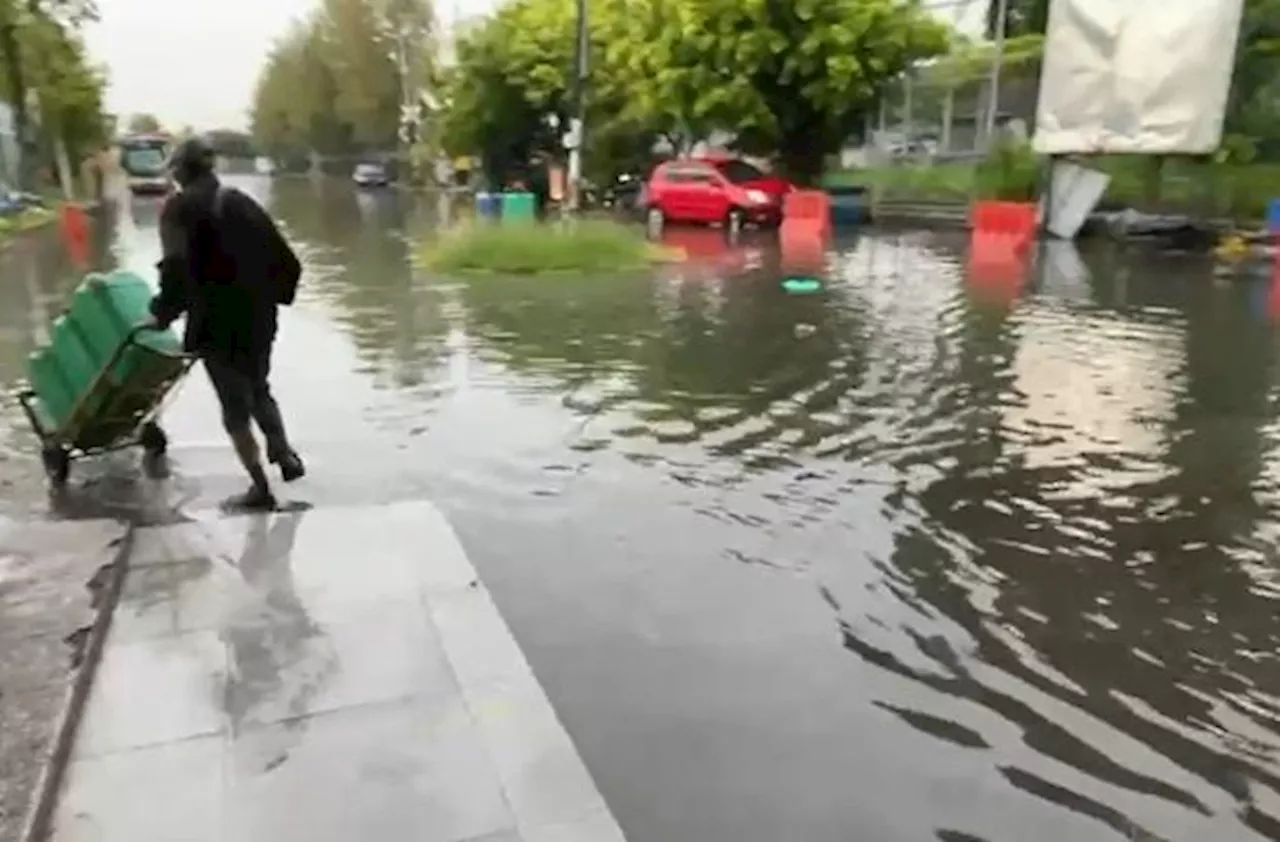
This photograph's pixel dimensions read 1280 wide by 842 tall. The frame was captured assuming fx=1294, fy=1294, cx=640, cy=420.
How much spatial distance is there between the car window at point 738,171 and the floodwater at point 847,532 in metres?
15.4

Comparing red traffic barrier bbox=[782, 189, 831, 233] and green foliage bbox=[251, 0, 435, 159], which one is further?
green foliage bbox=[251, 0, 435, 159]

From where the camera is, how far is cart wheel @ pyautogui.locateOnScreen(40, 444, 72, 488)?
6883mm

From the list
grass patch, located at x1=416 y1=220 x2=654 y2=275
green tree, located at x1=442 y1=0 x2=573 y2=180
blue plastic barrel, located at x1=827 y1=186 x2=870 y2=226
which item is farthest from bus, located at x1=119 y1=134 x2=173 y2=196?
grass patch, located at x1=416 y1=220 x2=654 y2=275

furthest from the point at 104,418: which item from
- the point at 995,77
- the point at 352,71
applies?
the point at 352,71

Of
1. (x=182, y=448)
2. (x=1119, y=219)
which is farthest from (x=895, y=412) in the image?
(x=1119, y=219)

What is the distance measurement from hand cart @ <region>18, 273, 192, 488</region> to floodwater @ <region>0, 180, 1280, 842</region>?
1.06 ft

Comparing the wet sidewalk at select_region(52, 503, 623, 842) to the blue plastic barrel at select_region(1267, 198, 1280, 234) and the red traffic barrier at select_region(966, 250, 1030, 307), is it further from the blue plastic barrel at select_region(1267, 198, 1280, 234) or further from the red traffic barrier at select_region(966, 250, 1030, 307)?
the blue plastic barrel at select_region(1267, 198, 1280, 234)

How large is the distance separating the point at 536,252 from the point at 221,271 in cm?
1129

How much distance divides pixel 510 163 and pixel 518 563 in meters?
41.0

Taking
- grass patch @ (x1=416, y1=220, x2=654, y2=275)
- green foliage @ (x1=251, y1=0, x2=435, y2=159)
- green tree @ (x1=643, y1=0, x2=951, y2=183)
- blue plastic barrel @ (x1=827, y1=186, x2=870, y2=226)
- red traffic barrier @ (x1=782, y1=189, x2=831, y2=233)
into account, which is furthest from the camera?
green foliage @ (x1=251, y1=0, x2=435, y2=159)

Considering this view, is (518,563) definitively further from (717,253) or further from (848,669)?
(717,253)

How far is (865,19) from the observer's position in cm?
2927

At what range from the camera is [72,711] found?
13.3 ft

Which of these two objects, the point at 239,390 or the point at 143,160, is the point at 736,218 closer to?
the point at 239,390
